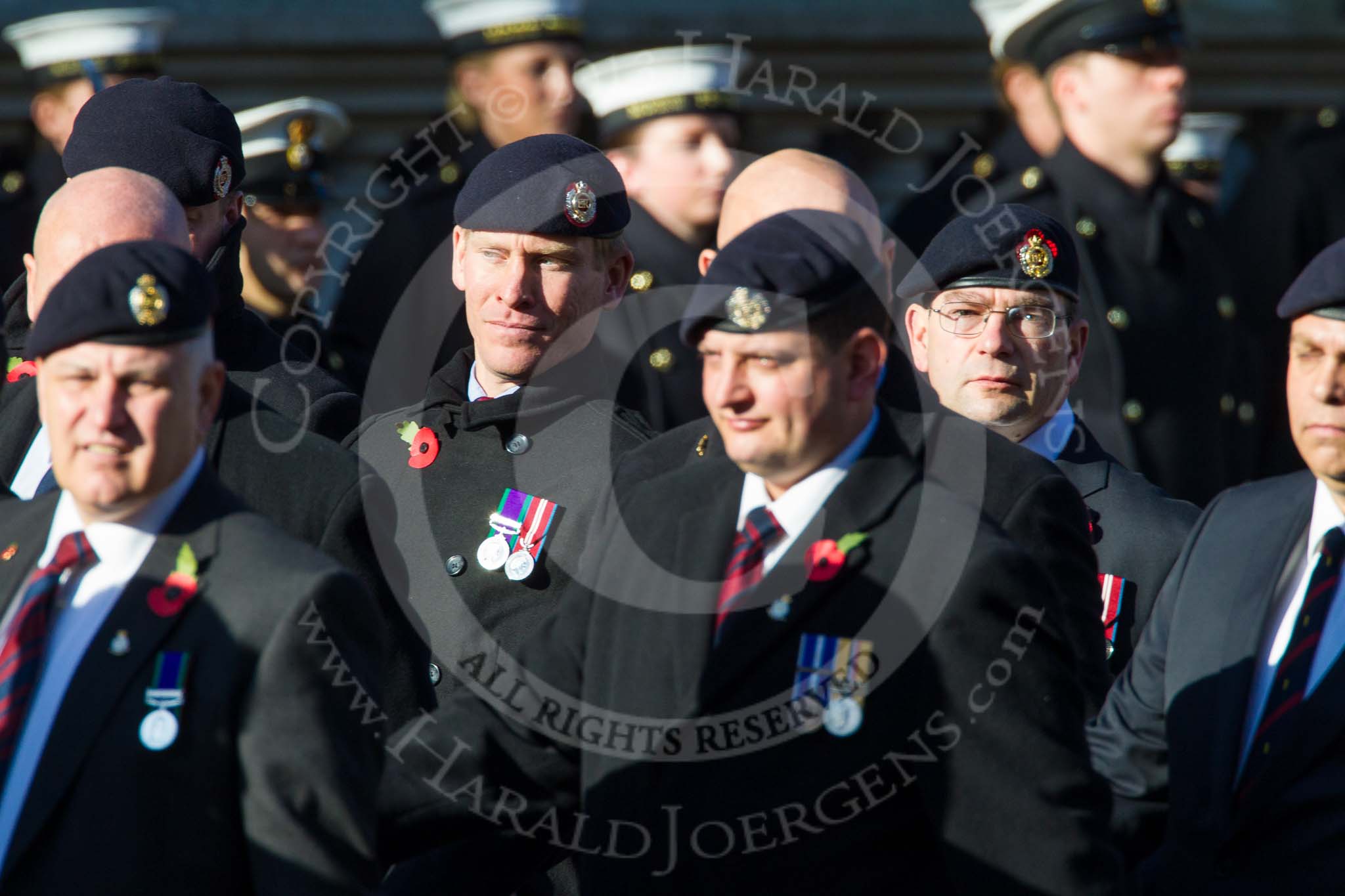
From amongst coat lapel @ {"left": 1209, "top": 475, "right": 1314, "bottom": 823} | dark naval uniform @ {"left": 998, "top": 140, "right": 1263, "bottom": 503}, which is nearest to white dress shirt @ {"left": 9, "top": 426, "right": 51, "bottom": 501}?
coat lapel @ {"left": 1209, "top": 475, "right": 1314, "bottom": 823}

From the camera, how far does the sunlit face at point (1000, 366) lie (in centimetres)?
529

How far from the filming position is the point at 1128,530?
534cm

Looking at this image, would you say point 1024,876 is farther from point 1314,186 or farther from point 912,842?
point 1314,186

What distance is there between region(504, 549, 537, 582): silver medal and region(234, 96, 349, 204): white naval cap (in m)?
3.20

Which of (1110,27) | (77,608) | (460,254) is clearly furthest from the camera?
(1110,27)

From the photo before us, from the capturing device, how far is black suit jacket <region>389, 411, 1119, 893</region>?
363cm

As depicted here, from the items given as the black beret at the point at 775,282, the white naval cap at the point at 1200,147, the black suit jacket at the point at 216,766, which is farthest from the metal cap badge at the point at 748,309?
the white naval cap at the point at 1200,147

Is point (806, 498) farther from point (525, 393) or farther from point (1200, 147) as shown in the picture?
point (1200, 147)

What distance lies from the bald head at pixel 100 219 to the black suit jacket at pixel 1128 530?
2.16 metres

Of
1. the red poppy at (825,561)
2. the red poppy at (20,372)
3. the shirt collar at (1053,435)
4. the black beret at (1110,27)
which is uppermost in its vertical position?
the black beret at (1110,27)

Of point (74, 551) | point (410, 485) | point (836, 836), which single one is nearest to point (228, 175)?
point (410, 485)

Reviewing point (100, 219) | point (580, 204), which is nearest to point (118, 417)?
point (100, 219)

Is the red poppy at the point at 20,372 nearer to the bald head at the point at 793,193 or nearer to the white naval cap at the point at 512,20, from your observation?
the bald head at the point at 793,193

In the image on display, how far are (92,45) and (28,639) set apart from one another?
4.95 meters
